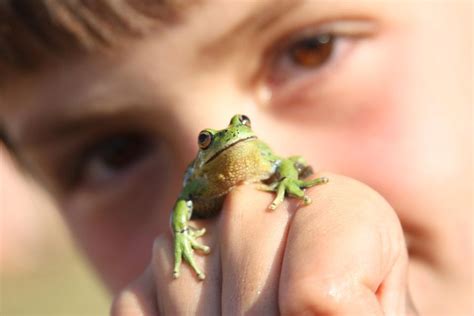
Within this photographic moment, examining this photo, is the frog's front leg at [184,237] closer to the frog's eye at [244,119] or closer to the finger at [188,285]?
the finger at [188,285]

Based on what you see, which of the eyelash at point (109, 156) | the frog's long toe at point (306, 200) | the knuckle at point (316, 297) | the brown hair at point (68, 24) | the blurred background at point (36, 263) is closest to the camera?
the knuckle at point (316, 297)

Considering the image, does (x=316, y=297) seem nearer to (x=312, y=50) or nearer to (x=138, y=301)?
(x=138, y=301)

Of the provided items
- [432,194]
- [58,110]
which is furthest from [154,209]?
[432,194]

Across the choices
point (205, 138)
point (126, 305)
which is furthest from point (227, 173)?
point (126, 305)

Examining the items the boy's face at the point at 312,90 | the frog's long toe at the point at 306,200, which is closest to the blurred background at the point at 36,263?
the boy's face at the point at 312,90

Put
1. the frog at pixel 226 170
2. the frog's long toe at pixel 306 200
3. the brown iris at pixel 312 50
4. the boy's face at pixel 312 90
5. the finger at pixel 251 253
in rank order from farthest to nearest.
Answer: the brown iris at pixel 312 50 < the boy's face at pixel 312 90 < the frog at pixel 226 170 < the frog's long toe at pixel 306 200 < the finger at pixel 251 253

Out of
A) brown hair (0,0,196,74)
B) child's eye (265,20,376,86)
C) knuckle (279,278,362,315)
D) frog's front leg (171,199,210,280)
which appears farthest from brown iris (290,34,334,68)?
knuckle (279,278,362,315)

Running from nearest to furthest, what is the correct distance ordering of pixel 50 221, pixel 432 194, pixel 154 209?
1. pixel 432 194
2. pixel 154 209
3. pixel 50 221

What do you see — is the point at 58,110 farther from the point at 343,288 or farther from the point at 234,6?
the point at 343,288
